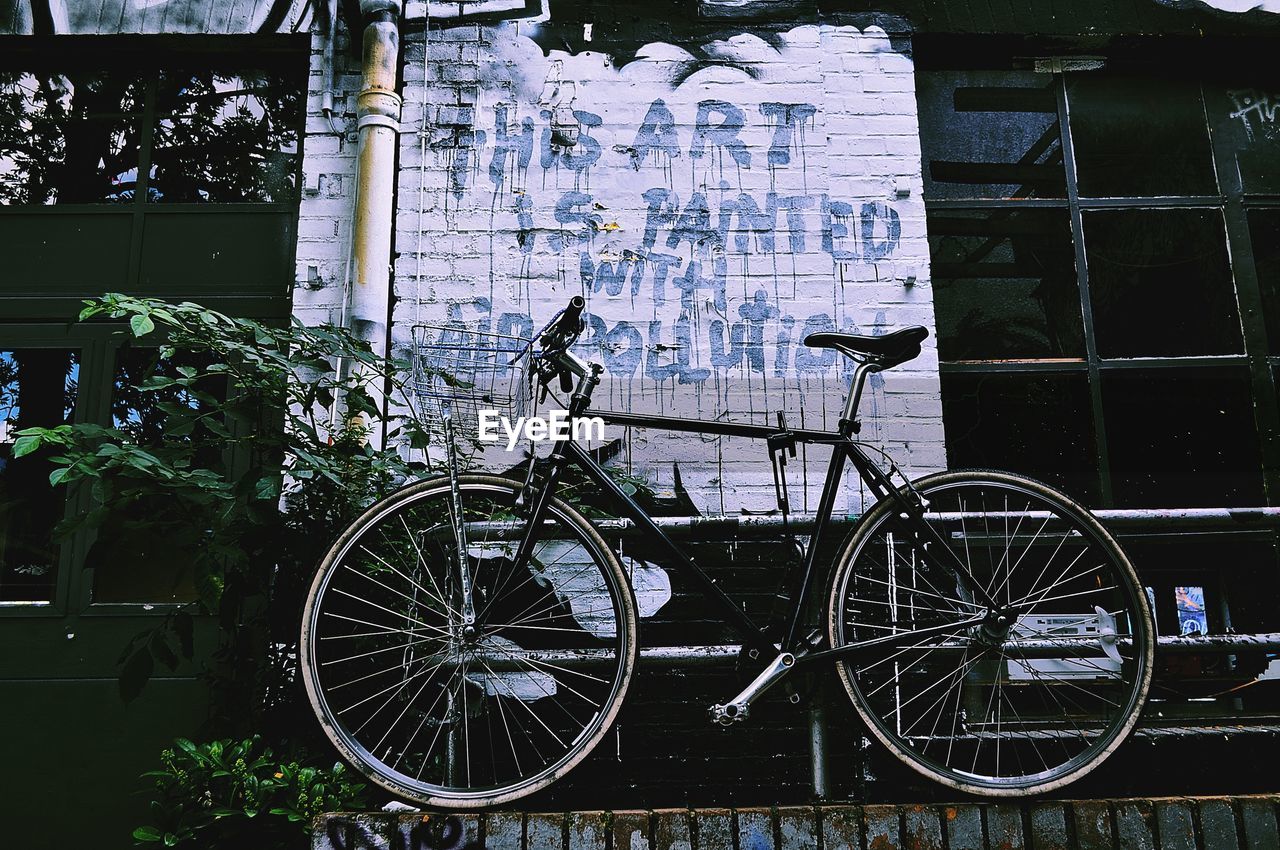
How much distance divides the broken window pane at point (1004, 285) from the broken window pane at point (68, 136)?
11.6 feet

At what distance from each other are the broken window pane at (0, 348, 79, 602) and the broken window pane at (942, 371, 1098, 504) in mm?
3609

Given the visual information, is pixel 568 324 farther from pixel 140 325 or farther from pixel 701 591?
pixel 140 325

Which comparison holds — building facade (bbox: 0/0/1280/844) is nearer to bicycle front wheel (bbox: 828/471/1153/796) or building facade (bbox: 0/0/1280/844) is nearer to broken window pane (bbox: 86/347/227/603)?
broken window pane (bbox: 86/347/227/603)

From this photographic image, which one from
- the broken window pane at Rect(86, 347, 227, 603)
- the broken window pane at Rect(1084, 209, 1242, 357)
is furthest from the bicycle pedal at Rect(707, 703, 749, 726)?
the broken window pane at Rect(1084, 209, 1242, 357)

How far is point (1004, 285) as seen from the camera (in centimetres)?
389

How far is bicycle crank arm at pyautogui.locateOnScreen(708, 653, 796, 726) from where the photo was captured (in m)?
2.13

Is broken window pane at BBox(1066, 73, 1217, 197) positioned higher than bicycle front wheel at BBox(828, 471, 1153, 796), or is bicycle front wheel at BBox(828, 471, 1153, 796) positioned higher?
broken window pane at BBox(1066, 73, 1217, 197)

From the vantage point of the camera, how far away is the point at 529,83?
12.8 ft

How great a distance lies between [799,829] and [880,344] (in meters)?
1.18

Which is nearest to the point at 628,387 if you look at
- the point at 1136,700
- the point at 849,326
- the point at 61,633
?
the point at 849,326

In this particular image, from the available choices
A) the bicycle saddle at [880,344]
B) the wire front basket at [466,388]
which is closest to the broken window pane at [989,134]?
the bicycle saddle at [880,344]

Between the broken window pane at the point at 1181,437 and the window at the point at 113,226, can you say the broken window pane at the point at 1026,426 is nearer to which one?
the broken window pane at the point at 1181,437

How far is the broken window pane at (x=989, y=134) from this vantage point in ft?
13.1

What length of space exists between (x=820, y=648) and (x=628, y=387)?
5.36 ft
